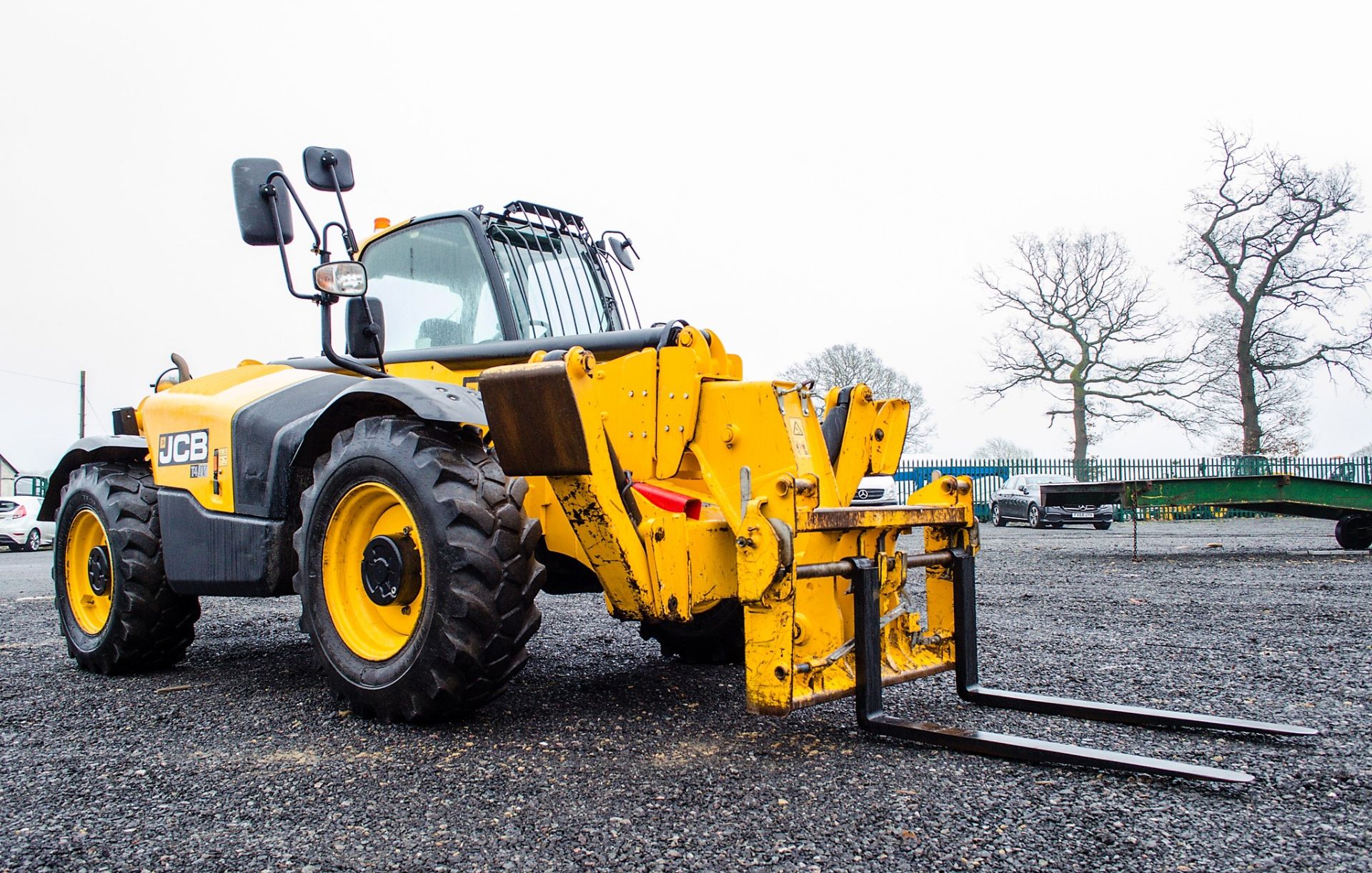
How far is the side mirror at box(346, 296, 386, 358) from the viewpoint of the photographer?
15.5 feet

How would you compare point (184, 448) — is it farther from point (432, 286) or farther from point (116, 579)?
point (432, 286)

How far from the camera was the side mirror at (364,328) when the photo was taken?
4715 millimetres

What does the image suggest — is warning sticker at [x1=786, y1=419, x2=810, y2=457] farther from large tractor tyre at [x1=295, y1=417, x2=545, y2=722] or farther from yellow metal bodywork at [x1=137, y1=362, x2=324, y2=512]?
yellow metal bodywork at [x1=137, y1=362, x2=324, y2=512]

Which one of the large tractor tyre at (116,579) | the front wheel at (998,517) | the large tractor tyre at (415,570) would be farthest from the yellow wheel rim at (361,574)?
the front wheel at (998,517)

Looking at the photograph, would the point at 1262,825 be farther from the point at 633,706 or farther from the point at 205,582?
the point at 205,582

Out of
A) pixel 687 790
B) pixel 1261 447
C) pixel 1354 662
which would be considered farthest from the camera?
pixel 1261 447

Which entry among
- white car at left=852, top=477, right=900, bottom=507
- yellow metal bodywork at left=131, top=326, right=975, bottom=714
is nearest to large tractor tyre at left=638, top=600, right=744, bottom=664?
yellow metal bodywork at left=131, top=326, right=975, bottom=714

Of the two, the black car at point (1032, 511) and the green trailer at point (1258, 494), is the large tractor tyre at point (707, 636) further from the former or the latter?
the black car at point (1032, 511)

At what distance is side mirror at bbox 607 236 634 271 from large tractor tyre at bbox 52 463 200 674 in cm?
286

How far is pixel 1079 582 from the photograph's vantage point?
35.3 ft

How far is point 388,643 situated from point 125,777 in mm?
1072

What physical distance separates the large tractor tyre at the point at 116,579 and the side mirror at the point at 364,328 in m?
1.72

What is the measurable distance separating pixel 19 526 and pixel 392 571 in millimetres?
23656

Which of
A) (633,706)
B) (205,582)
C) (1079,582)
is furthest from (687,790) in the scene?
(1079,582)
